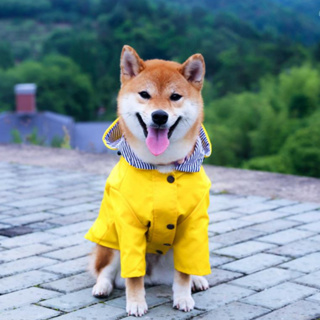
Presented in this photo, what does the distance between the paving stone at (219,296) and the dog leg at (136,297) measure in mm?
293

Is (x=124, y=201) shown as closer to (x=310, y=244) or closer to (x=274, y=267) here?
(x=274, y=267)

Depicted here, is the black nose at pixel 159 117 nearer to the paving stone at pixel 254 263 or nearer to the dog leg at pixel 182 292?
the dog leg at pixel 182 292

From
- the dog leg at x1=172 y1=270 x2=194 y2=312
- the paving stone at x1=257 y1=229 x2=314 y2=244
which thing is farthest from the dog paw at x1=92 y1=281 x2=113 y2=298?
the paving stone at x1=257 y1=229 x2=314 y2=244

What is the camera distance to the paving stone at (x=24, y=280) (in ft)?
10.8

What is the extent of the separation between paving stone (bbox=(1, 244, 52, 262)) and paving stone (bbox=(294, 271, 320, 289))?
5.23 ft

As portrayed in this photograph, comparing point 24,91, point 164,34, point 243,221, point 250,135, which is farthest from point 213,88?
point 243,221

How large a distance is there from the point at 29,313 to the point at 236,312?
0.98m

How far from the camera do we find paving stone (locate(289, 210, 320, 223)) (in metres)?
4.76

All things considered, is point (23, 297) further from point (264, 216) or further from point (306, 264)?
point (264, 216)

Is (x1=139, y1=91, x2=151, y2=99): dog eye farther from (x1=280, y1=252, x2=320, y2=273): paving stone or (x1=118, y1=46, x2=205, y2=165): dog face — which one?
(x1=280, y1=252, x2=320, y2=273): paving stone

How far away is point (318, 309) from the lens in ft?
9.84

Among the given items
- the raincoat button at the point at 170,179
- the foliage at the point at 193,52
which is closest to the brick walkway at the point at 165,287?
the raincoat button at the point at 170,179

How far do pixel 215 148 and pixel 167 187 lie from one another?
37.2 metres

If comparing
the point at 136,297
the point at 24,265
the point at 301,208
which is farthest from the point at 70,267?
the point at 301,208
